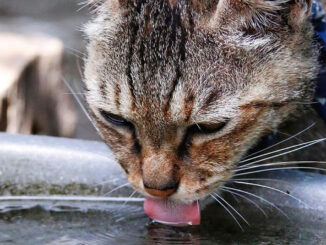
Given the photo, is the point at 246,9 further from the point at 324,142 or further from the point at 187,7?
the point at 324,142

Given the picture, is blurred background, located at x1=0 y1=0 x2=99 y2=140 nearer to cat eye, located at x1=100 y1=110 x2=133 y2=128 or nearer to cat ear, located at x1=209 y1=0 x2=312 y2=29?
cat eye, located at x1=100 y1=110 x2=133 y2=128

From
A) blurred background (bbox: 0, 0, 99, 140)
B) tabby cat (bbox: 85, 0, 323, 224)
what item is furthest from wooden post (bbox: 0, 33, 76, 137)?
tabby cat (bbox: 85, 0, 323, 224)

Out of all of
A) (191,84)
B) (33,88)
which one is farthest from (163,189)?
(33,88)

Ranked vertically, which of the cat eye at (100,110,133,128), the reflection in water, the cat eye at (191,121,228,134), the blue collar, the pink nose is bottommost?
the reflection in water

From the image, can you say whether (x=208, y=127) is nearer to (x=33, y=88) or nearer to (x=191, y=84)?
(x=191, y=84)

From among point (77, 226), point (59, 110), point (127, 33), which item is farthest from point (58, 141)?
point (59, 110)

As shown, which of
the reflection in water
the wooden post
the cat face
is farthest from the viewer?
the wooden post

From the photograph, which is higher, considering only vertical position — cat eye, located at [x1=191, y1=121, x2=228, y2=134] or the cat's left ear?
the cat's left ear

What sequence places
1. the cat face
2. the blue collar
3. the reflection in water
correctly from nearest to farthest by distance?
the cat face < the reflection in water < the blue collar
